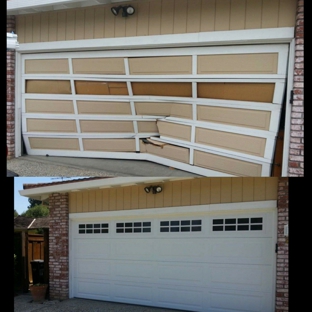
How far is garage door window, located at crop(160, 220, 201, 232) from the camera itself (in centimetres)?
596

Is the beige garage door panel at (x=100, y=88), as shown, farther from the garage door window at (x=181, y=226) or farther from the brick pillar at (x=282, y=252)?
the brick pillar at (x=282, y=252)

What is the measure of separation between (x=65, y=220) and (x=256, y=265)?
387cm

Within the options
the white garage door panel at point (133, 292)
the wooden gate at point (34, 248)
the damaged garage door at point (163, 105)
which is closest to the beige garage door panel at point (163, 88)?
the damaged garage door at point (163, 105)

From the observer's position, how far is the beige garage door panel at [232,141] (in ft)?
14.5

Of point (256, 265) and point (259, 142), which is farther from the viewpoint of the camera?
point (256, 265)

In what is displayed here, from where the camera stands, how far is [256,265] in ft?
17.8

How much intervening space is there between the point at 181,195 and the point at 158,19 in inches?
109

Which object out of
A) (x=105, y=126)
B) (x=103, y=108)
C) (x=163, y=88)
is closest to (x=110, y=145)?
(x=105, y=126)

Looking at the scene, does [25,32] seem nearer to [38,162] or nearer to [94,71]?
[94,71]

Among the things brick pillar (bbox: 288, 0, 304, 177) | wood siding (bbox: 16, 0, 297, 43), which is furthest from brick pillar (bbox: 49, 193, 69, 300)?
brick pillar (bbox: 288, 0, 304, 177)

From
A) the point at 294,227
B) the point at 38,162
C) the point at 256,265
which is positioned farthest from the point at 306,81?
A: the point at 38,162

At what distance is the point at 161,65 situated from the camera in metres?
4.87

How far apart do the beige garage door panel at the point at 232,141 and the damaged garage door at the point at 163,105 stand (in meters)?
0.01

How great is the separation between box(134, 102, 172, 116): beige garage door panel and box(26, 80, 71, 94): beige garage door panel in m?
1.12
